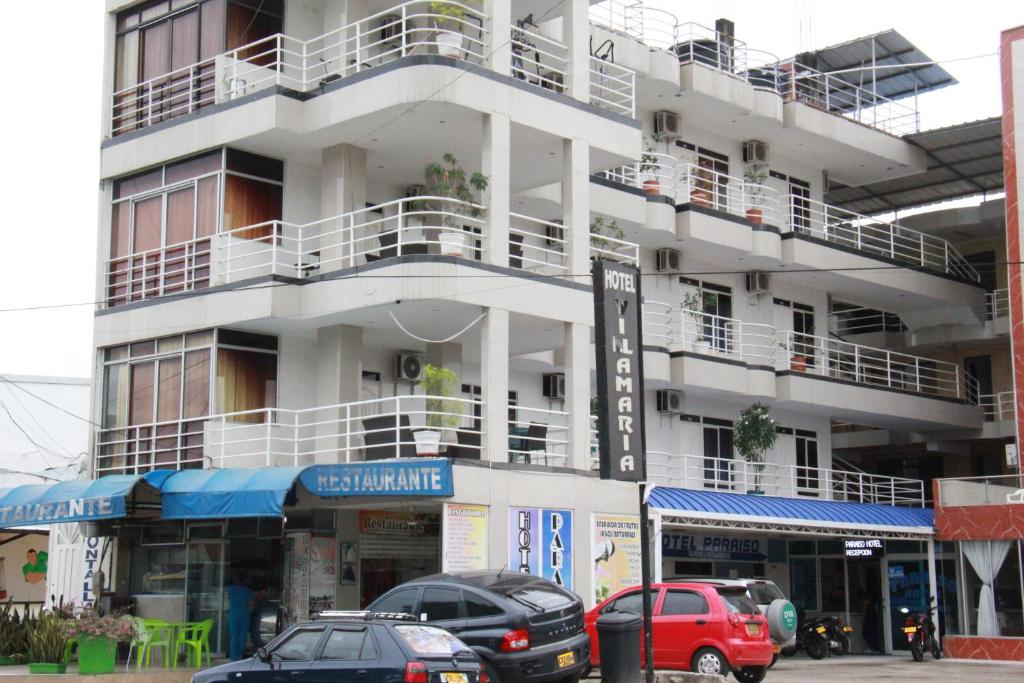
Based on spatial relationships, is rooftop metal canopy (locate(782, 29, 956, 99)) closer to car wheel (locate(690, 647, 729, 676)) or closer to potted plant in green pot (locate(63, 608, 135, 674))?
car wheel (locate(690, 647, 729, 676))

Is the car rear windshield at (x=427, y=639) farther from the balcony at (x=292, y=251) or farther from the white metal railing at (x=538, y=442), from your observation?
the balcony at (x=292, y=251)

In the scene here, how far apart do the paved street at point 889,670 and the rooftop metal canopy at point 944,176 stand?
15.5 meters

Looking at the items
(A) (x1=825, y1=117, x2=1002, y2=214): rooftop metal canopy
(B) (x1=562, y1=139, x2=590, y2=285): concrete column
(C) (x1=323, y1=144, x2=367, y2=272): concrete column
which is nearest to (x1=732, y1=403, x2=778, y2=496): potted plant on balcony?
(B) (x1=562, y1=139, x2=590, y2=285): concrete column

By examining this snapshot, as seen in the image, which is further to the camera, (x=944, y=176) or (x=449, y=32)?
(x=944, y=176)

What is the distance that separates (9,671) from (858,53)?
2972cm

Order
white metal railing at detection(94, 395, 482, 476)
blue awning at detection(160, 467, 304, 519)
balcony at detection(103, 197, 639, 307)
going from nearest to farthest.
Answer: blue awning at detection(160, 467, 304, 519) → white metal railing at detection(94, 395, 482, 476) → balcony at detection(103, 197, 639, 307)

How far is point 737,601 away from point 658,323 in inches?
539

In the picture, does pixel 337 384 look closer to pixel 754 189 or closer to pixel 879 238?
pixel 754 189

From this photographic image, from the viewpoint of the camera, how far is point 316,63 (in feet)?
93.5

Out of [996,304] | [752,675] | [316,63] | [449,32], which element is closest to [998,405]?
[996,304]

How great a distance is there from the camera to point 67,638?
2261cm

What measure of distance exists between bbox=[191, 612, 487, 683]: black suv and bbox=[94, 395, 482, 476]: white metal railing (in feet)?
24.3

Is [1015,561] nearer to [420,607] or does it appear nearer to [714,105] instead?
[714,105]

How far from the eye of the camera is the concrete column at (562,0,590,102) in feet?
91.0
